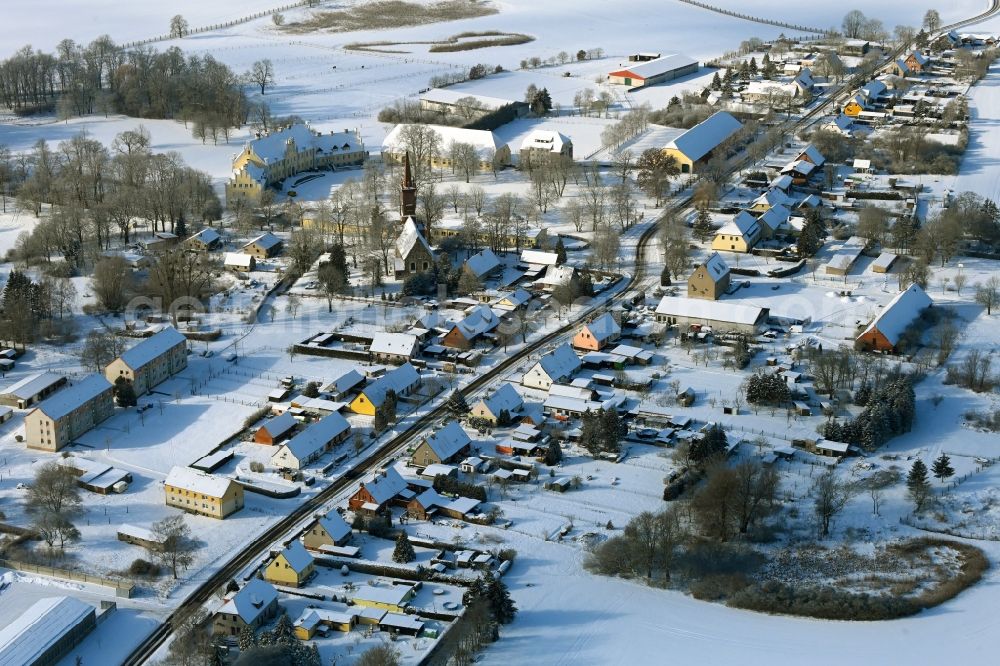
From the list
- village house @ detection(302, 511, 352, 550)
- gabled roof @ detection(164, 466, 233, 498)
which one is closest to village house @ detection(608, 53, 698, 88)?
gabled roof @ detection(164, 466, 233, 498)

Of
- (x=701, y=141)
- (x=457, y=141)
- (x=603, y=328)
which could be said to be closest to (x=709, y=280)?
(x=603, y=328)

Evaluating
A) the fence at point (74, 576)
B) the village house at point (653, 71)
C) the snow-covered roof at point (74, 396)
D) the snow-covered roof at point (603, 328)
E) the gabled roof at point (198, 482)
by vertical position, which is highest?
the village house at point (653, 71)

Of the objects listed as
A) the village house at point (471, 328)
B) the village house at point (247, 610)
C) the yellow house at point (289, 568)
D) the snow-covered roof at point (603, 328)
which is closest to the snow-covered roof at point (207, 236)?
the village house at point (471, 328)

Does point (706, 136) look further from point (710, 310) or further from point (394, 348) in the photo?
point (394, 348)

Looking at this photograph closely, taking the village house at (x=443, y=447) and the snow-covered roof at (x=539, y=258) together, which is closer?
the village house at (x=443, y=447)

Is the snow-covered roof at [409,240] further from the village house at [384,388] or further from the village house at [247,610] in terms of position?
the village house at [247,610]

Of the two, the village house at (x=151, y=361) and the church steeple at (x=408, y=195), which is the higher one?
the church steeple at (x=408, y=195)
